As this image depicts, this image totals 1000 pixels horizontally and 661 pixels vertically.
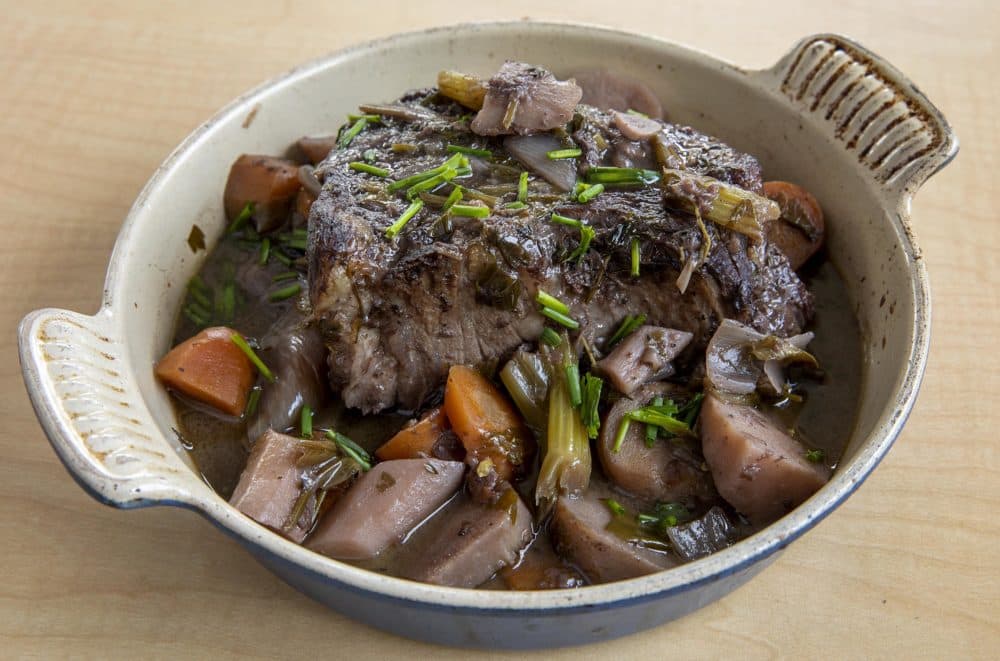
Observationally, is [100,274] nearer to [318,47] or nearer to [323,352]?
[323,352]

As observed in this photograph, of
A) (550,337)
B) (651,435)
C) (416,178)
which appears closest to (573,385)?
(550,337)

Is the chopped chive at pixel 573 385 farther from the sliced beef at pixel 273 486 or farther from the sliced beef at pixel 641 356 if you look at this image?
the sliced beef at pixel 273 486

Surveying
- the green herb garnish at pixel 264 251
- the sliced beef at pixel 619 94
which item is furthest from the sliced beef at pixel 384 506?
the sliced beef at pixel 619 94

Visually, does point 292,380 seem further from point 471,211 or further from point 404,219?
point 471,211

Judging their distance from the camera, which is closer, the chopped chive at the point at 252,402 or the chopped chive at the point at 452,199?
the chopped chive at the point at 452,199

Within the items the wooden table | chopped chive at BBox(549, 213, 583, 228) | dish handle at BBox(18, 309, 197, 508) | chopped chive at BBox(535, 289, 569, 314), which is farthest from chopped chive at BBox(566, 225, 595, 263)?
dish handle at BBox(18, 309, 197, 508)
